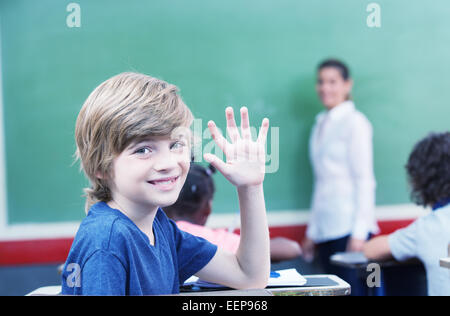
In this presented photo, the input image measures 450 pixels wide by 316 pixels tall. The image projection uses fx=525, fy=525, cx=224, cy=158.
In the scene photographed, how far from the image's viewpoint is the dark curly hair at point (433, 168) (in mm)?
1903

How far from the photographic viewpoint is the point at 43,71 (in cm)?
224

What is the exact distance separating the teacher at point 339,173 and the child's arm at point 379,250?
54cm

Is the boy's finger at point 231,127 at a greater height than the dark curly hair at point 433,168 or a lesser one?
greater

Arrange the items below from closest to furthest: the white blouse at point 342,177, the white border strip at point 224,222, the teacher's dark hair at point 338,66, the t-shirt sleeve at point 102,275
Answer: the t-shirt sleeve at point 102,275 < the white border strip at point 224,222 < the white blouse at point 342,177 < the teacher's dark hair at point 338,66

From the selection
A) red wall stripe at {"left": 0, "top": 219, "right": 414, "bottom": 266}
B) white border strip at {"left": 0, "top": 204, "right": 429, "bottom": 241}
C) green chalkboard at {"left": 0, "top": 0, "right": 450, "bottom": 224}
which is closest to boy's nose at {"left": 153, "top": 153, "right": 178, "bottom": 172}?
green chalkboard at {"left": 0, "top": 0, "right": 450, "bottom": 224}

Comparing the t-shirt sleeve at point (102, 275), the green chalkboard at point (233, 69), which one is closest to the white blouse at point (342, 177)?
the green chalkboard at point (233, 69)

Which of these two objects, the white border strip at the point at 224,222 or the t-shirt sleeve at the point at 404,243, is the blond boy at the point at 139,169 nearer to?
the white border strip at the point at 224,222

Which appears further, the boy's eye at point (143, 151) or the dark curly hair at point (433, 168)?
the dark curly hair at point (433, 168)

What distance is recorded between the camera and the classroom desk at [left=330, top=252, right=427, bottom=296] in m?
1.98

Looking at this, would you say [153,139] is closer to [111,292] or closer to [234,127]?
[234,127]

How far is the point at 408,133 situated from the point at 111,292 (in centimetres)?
240

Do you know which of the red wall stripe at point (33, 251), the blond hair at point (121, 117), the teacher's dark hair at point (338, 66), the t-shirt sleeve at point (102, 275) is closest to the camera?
the t-shirt sleeve at point (102, 275)

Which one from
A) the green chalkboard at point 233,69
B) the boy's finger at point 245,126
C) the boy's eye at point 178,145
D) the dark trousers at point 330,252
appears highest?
the green chalkboard at point 233,69
